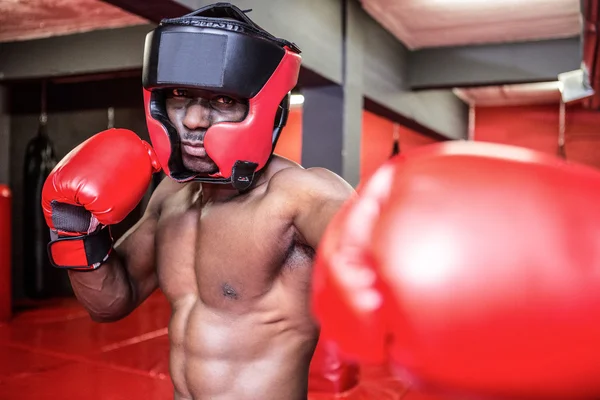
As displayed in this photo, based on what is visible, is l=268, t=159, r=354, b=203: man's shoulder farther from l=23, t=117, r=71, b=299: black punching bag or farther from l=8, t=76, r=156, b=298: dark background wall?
l=8, t=76, r=156, b=298: dark background wall

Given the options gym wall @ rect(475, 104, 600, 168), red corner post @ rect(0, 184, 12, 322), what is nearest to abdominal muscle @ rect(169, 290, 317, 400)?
red corner post @ rect(0, 184, 12, 322)

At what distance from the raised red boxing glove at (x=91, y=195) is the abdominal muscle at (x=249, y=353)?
11.4 inches

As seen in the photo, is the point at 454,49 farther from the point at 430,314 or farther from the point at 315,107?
the point at 430,314

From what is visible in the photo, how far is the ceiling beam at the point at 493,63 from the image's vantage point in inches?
175

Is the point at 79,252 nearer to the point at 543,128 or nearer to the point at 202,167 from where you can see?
the point at 202,167

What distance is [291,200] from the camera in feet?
3.68

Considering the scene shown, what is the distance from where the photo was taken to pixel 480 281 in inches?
20.9

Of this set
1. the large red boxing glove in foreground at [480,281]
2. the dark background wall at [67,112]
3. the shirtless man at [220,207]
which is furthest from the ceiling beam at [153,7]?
the dark background wall at [67,112]

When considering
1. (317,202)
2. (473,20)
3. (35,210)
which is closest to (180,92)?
(317,202)

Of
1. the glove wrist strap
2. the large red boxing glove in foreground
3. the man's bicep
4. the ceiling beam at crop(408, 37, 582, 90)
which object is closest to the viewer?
the large red boxing glove in foreground

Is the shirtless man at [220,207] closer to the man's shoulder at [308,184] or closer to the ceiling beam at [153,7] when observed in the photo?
the man's shoulder at [308,184]

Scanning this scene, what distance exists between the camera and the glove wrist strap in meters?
1.25

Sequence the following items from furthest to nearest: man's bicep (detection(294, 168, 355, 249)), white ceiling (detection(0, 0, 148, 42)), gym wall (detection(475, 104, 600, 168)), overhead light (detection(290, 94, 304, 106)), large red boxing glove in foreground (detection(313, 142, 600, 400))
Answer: gym wall (detection(475, 104, 600, 168))
overhead light (detection(290, 94, 304, 106))
white ceiling (detection(0, 0, 148, 42))
man's bicep (detection(294, 168, 355, 249))
large red boxing glove in foreground (detection(313, 142, 600, 400))

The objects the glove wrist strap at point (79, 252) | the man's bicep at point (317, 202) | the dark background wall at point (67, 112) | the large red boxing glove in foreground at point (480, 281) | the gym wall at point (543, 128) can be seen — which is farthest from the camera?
the gym wall at point (543, 128)
